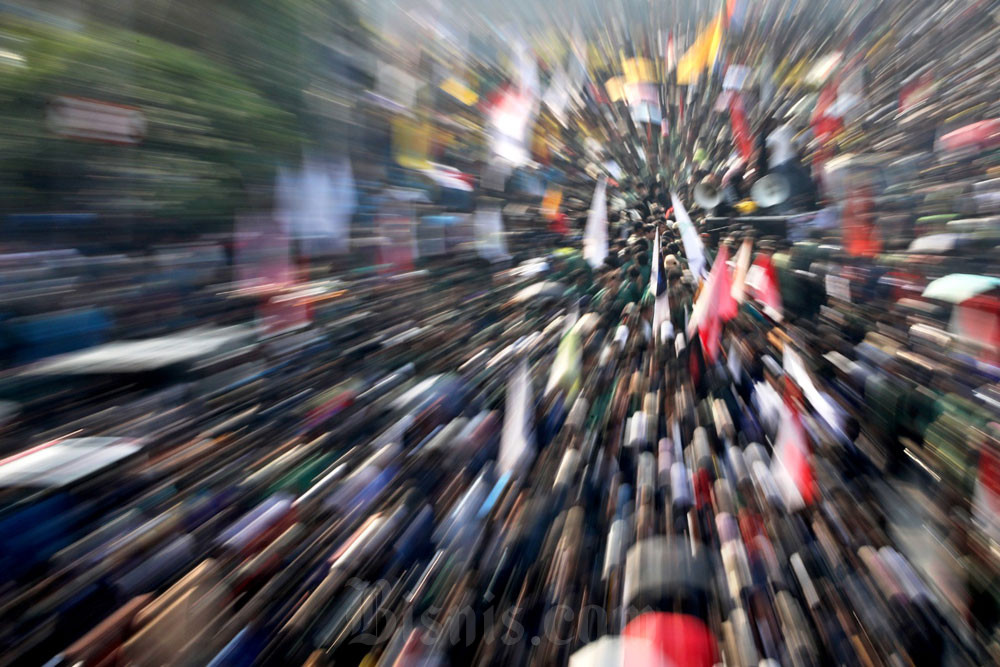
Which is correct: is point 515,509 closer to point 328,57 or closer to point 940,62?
point 328,57

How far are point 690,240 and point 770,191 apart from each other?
10cm

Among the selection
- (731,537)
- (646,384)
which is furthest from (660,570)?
(646,384)

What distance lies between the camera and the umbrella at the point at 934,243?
1.63 ft

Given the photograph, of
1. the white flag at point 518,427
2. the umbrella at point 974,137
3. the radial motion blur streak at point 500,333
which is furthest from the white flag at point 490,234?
the umbrella at point 974,137

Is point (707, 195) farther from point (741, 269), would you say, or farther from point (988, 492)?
point (988, 492)

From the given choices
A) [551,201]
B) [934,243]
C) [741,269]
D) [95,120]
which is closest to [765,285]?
[741,269]

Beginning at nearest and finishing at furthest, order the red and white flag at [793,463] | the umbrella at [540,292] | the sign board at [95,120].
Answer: the sign board at [95,120] → the red and white flag at [793,463] → the umbrella at [540,292]

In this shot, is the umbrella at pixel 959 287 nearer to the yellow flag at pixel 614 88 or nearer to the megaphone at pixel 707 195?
the megaphone at pixel 707 195

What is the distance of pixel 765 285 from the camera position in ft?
1.86

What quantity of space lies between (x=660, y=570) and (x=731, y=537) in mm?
69

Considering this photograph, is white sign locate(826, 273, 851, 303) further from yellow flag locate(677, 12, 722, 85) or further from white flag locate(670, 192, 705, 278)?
yellow flag locate(677, 12, 722, 85)

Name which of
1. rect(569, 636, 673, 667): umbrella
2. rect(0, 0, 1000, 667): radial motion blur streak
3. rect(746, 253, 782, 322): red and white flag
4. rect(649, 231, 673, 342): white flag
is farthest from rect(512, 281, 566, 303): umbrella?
rect(569, 636, 673, 667): umbrella

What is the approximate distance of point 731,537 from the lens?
415 millimetres

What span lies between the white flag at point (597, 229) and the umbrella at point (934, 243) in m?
0.30
